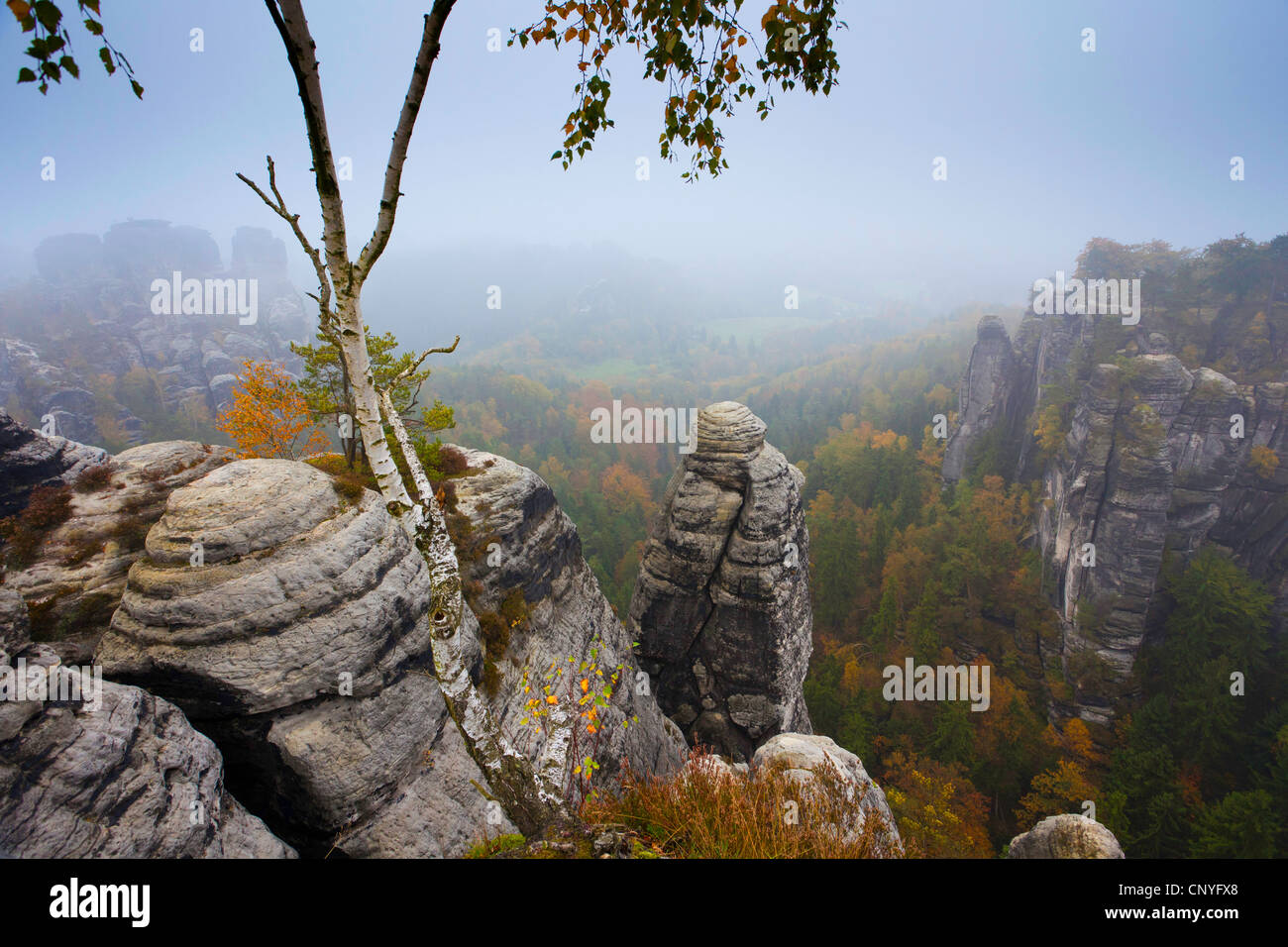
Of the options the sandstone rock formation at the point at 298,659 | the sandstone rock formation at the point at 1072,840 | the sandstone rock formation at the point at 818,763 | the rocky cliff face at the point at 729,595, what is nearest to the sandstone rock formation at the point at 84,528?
the sandstone rock formation at the point at 298,659

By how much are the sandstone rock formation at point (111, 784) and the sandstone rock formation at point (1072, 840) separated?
13.9 m

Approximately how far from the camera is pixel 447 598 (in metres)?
8.28

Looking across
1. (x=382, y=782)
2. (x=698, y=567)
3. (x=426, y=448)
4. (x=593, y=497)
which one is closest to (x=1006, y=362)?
(x=593, y=497)

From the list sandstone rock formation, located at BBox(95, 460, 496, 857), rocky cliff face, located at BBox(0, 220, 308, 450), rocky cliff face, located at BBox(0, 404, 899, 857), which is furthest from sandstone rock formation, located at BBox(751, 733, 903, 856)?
rocky cliff face, located at BBox(0, 220, 308, 450)

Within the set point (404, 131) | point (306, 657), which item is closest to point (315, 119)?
point (404, 131)

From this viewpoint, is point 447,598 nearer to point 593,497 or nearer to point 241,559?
point 241,559

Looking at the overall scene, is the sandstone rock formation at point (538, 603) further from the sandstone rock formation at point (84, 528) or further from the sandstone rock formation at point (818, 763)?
the sandstone rock formation at point (84, 528)

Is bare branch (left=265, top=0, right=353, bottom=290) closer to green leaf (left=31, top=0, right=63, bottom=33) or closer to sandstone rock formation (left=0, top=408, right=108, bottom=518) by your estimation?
green leaf (left=31, top=0, right=63, bottom=33)

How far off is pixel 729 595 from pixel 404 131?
644 inches

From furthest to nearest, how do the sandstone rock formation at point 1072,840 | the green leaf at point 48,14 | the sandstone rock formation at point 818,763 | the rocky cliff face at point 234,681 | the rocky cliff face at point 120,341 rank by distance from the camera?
the rocky cliff face at point 120,341 → the sandstone rock formation at point 1072,840 → the sandstone rock formation at point 818,763 → the rocky cliff face at point 234,681 → the green leaf at point 48,14

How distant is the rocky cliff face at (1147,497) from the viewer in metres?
33.1

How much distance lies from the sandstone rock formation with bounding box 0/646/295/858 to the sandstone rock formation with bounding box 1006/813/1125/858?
1392 cm

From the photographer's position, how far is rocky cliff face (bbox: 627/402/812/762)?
58.2ft
